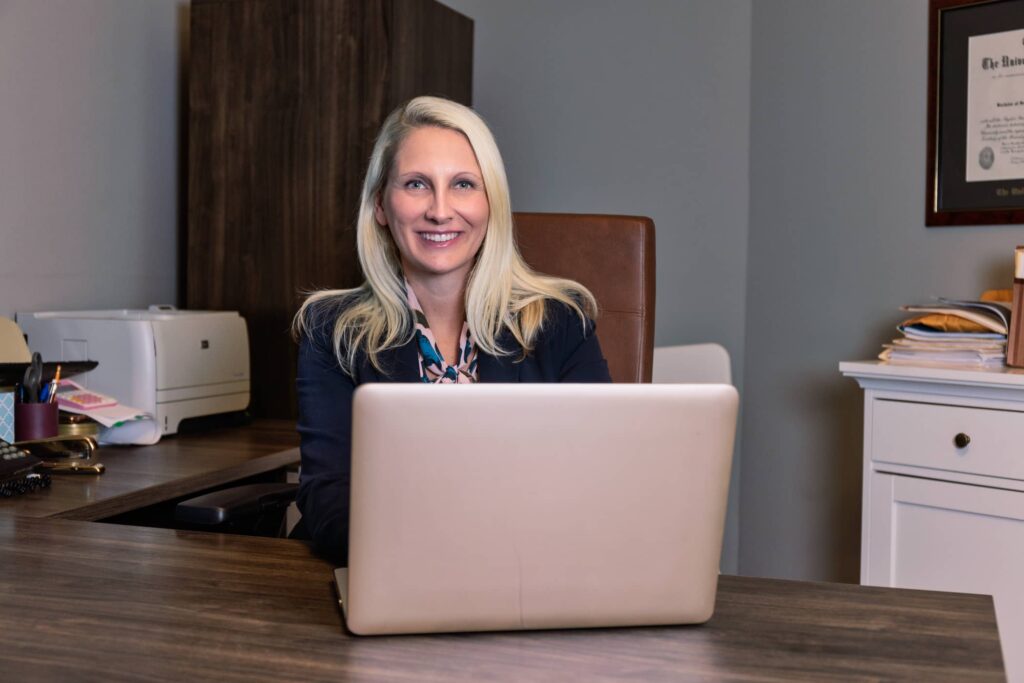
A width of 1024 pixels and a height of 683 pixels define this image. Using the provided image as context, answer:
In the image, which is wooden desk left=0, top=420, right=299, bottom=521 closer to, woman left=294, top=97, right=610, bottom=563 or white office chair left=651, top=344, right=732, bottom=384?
woman left=294, top=97, right=610, bottom=563

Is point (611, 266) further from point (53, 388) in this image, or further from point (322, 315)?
point (53, 388)

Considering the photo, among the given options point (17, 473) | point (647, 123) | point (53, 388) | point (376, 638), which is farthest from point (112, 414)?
point (647, 123)

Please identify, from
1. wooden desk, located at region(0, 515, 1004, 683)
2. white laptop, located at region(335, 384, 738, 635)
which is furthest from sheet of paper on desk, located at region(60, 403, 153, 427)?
white laptop, located at region(335, 384, 738, 635)

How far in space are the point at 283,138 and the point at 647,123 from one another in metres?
1.14

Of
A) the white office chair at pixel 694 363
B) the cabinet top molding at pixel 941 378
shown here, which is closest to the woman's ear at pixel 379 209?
the white office chair at pixel 694 363

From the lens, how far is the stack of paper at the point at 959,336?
236 cm

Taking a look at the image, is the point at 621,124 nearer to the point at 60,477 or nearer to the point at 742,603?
the point at 60,477

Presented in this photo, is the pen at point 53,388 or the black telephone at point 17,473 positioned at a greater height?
the pen at point 53,388

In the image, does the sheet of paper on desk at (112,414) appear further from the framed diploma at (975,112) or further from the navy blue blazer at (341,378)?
the framed diploma at (975,112)

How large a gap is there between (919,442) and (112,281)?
1.99 meters

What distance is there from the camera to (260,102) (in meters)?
2.82

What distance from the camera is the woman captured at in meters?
1.63

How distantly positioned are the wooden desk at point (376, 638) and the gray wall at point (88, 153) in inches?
60.8

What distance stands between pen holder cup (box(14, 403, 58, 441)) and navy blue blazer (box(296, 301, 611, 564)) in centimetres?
72
